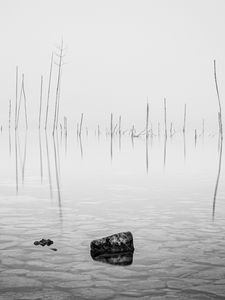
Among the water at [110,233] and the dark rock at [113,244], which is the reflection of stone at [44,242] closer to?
the water at [110,233]

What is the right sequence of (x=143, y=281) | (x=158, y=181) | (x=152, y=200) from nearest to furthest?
1. (x=143, y=281)
2. (x=152, y=200)
3. (x=158, y=181)

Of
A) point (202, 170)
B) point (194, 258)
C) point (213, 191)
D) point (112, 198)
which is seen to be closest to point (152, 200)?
point (112, 198)

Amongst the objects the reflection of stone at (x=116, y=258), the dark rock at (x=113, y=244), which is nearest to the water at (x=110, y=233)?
the reflection of stone at (x=116, y=258)

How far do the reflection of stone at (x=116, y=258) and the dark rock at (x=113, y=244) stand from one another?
0.05 m

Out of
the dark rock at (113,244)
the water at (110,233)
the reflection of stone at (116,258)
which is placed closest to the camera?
the water at (110,233)

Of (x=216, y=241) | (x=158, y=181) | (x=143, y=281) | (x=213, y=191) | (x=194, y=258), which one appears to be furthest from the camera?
(x=158, y=181)

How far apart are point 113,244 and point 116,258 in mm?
286

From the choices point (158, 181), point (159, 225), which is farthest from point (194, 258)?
point (158, 181)

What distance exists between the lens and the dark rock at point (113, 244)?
6.94 m

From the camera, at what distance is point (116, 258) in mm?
6801

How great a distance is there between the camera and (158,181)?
16.5 metres

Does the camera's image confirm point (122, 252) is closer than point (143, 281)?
No

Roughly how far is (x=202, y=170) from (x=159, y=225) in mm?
12568

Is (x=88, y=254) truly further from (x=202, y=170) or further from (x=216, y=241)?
(x=202, y=170)
